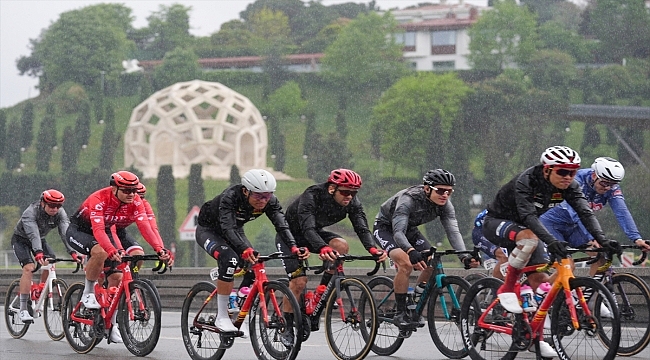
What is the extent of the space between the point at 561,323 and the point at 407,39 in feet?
507

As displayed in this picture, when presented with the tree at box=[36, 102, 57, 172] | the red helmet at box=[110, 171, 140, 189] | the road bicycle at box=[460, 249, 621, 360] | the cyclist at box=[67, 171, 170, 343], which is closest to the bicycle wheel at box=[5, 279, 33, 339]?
the cyclist at box=[67, 171, 170, 343]

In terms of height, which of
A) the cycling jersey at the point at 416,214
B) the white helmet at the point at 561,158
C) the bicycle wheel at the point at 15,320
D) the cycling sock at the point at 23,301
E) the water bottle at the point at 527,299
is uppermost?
the white helmet at the point at 561,158

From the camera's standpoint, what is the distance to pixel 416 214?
1145 cm

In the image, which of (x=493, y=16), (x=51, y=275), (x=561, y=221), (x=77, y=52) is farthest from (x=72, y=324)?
(x=77, y=52)

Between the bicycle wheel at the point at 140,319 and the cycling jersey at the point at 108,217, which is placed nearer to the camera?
the bicycle wheel at the point at 140,319

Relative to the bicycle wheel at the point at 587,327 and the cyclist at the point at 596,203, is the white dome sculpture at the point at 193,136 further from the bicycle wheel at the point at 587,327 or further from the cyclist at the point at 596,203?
the bicycle wheel at the point at 587,327

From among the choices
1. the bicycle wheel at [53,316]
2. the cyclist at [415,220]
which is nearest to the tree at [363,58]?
the bicycle wheel at [53,316]

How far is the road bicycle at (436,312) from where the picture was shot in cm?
1081

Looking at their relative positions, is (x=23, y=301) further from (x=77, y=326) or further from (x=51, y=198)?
(x=77, y=326)

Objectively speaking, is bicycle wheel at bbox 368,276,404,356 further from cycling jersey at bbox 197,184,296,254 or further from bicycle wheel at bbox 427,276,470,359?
cycling jersey at bbox 197,184,296,254

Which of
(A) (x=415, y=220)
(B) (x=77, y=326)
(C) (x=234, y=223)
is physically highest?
(C) (x=234, y=223)

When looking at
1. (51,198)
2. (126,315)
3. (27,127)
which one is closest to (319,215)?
(126,315)

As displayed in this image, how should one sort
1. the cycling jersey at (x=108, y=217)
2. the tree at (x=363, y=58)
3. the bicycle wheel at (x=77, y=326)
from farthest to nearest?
the tree at (x=363, y=58)
the bicycle wheel at (x=77, y=326)
the cycling jersey at (x=108, y=217)

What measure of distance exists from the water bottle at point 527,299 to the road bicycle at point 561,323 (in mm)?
50
